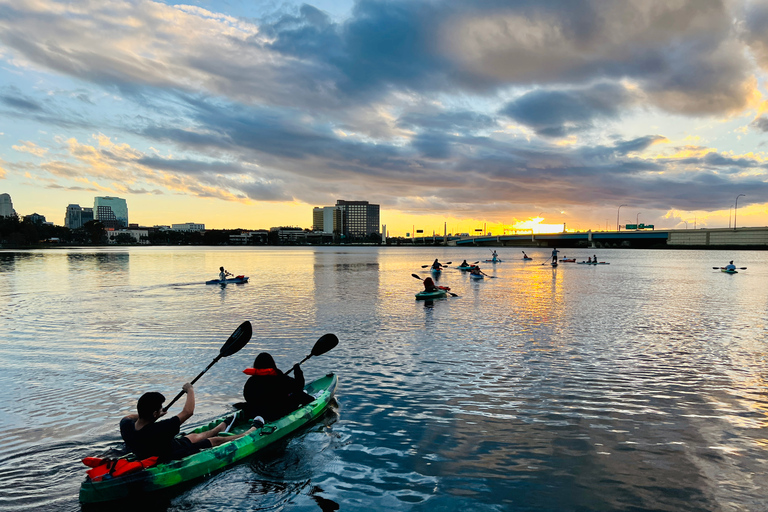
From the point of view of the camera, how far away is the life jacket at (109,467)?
7.09m

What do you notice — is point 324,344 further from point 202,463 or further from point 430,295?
point 430,295

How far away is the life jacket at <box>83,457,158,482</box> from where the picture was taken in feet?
23.2

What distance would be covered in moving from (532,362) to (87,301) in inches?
1255

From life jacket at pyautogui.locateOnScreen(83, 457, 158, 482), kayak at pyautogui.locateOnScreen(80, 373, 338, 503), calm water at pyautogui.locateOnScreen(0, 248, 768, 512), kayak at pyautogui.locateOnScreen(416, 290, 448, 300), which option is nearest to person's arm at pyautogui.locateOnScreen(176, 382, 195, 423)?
kayak at pyautogui.locateOnScreen(80, 373, 338, 503)

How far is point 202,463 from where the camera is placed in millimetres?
8141

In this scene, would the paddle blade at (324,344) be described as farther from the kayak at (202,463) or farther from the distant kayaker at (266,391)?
the distant kayaker at (266,391)

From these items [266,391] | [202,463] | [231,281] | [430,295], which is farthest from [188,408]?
[231,281]

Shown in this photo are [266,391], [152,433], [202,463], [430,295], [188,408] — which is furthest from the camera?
[430,295]

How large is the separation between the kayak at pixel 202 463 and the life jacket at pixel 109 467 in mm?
57

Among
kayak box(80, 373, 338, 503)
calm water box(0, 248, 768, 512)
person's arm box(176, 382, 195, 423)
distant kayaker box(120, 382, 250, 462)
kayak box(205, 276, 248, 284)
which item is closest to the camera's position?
kayak box(80, 373, 338, 503)

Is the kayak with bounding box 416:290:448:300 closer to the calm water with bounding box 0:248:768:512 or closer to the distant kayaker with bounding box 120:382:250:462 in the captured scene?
the calm water with bounding box 0:248:768:512

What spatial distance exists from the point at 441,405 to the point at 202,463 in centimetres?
609

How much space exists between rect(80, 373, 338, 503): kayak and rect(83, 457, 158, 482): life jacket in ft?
0.19

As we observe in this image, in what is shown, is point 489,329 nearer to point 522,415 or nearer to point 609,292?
point 522,415
